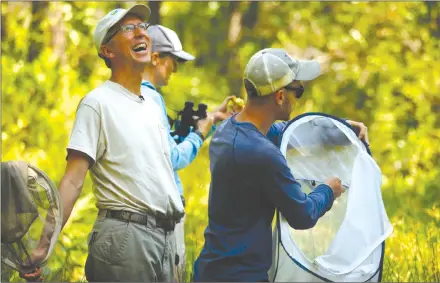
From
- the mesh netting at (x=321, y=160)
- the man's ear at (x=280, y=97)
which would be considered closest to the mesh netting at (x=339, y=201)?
the mesh netting at (x=321, y=160)

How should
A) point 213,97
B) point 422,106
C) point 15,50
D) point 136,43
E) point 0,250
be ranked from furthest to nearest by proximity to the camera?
1. point 213,97
2. point 422,106
3. point 15,50
4. point 136,43
5. point 0,250

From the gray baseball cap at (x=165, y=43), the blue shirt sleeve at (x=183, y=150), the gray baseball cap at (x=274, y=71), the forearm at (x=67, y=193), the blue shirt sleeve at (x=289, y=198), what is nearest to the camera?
the blue shirt sleeve at (x=289, y=198)

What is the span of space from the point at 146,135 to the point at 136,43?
37 cm

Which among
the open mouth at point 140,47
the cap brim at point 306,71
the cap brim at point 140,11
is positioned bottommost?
the cap brim at point 306,71

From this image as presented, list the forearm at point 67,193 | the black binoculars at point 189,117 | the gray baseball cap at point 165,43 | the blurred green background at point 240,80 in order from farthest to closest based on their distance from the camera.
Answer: the blurred green background at point 240,80 → the gray baseball cap at point 165,43 → the black binoculars at point 189,117 → the forearm at point 67,193

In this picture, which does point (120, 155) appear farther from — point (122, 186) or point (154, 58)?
point (154, 58)

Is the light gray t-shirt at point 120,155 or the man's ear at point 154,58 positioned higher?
the light gray t-shirt at point 120,155

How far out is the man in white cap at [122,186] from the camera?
3.45 metres

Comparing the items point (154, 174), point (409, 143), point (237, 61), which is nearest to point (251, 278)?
point (154, 174)

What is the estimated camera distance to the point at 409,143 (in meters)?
10.1

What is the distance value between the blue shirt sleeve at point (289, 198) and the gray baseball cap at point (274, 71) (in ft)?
0.86

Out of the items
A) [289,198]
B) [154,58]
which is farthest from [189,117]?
[289,198]

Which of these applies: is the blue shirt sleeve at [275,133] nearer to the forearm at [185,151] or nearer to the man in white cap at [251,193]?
the man in white cap at [251,193]

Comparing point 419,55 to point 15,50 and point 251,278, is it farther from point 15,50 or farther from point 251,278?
point 251,278
